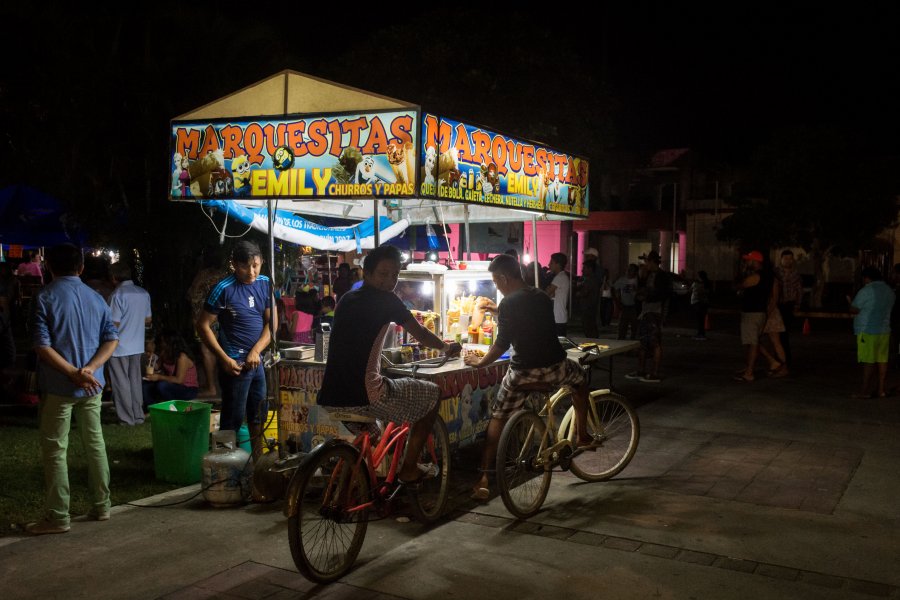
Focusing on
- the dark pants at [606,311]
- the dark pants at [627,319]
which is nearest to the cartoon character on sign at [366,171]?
the dark pants at [627,319]

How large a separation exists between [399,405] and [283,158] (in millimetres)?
2538

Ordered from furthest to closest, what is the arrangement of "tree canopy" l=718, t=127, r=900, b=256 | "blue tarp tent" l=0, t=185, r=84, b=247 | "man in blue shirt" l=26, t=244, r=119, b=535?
"tree canopy" l=718, t=127, r=900, b=256 → "blue tarp tent" l=0, t=185, r=84, b=247 → "man in blue shirt" l=26, t=244, r=119, b=535

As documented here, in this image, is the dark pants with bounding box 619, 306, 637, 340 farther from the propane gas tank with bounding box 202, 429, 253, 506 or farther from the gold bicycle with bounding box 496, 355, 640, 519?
the propane gas tank with bounding box 202, 429, 253, 506

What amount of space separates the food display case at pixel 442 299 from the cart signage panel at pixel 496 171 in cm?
85

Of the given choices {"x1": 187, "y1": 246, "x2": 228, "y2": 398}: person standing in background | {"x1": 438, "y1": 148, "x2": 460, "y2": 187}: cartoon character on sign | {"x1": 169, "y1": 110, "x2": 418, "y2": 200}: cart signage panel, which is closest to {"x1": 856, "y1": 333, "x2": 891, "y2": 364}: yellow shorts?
{"x1": 438, "y1": 148, "x2": 460, "y2": 187}: cartoon character on sign

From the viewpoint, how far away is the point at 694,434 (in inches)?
344

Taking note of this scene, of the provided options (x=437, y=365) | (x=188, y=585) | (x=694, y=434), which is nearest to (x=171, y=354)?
(x=437, y=365)

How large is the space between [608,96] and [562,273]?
1039 cm

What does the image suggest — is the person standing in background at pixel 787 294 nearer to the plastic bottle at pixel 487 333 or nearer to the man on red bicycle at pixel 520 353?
the plastic bottle at pixel 487 333

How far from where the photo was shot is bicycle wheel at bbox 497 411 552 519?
5.62 metres

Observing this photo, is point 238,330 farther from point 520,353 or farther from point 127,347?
point 127,347

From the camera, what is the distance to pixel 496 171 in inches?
295

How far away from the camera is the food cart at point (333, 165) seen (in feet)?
20.7

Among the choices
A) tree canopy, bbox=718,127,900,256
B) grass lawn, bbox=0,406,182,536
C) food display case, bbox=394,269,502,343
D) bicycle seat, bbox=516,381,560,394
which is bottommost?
grass lawn, bbox=0,406,182,536
